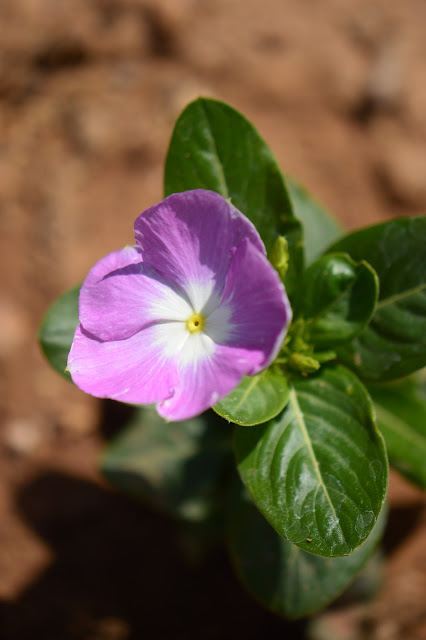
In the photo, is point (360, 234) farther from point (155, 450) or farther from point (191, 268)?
point (155, 450)

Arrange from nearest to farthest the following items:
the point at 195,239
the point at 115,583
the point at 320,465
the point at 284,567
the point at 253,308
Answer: the point at 253,308, the point at 195,239, the point at 320,465, the point at 284,567, the point at 115,583

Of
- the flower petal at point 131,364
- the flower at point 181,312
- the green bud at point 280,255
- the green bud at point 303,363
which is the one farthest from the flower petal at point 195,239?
the green bud at point 303,363

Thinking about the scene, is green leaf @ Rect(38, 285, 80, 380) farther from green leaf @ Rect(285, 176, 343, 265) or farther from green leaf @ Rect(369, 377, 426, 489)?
green leaf @ Rect(369, 377, 426, 489)

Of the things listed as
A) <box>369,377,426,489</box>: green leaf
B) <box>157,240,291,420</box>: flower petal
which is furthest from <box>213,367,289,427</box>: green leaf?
<box>369,377,426,489</box>: green leaf

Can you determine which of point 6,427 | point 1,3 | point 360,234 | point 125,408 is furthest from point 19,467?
point 1,3

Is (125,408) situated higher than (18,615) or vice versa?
(125,408)

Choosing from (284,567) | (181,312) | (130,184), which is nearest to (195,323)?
(181,312)

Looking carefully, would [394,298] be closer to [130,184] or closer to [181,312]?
[181,312]
